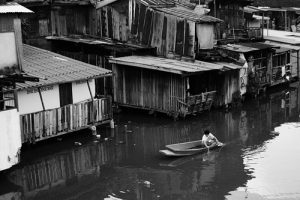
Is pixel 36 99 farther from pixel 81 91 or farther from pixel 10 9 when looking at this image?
Answer: pixel 10 9

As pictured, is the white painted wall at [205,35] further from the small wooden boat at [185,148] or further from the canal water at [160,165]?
the small wooden boat at [185,148]

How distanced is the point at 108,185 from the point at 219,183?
15.1 feet

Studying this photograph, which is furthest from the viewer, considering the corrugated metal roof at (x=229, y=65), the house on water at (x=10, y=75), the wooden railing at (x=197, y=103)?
the corrugated metal roof at (x=229, y=65)

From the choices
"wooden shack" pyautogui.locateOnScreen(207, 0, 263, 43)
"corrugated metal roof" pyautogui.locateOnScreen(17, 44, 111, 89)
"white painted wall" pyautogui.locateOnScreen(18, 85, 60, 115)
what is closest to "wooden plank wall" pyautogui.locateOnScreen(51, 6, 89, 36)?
"corrugated metal roof" pyautogui.locateOnScreen(17, 44, 111, 89)

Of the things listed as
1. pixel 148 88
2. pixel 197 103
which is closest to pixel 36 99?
pixel 148 88

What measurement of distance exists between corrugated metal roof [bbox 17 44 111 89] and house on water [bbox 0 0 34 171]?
68.8 inches

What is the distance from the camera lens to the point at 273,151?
2592 cm

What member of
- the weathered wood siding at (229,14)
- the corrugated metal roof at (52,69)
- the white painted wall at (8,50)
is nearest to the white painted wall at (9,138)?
the white painted wall at (8,50)

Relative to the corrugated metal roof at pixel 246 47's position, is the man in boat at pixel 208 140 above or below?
below

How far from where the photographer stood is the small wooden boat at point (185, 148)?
80.7 ft

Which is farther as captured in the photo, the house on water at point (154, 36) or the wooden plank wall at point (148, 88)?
the house on water at point (154, 36)

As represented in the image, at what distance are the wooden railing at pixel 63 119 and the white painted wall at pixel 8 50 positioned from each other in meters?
2.87

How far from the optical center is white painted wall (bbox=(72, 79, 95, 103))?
27.8m

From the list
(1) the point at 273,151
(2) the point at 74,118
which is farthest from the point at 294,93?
(2) the point at 74,118
